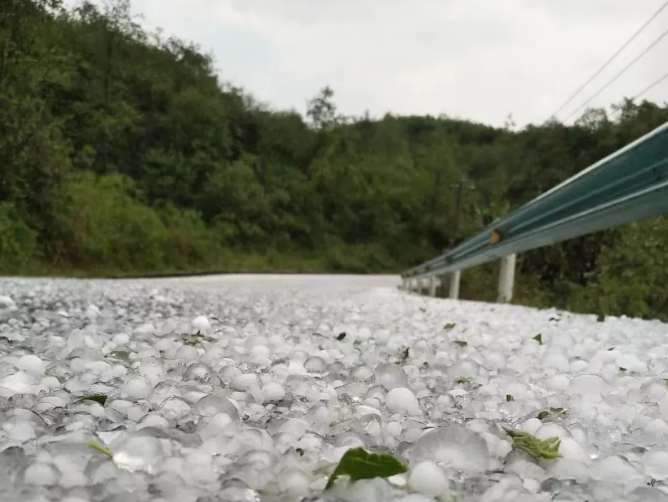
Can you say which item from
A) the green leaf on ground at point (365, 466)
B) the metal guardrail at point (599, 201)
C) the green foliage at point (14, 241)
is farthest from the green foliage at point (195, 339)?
the green foliage at point (14, 241)

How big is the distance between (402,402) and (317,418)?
21 cm

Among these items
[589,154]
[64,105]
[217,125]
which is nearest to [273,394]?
[589,154]

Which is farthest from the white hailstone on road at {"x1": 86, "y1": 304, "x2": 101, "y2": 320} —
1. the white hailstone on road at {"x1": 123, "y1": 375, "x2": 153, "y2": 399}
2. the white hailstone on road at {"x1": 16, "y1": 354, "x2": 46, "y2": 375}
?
the white hailstone on road at {"x1": 123, "y1": 375, "x2": 153, "y2": 399}

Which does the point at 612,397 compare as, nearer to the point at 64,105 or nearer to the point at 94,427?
the point at 94,427

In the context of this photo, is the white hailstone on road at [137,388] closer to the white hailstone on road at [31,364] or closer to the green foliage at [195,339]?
the white hailstone on road at [31,364]

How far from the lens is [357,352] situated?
227 centimetres

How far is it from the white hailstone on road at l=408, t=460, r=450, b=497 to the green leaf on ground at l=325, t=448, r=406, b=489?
0.7 inches

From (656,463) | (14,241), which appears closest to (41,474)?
A: (656,463)

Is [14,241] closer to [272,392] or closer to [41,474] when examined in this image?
[272,392]

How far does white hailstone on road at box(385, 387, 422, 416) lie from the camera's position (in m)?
1.34

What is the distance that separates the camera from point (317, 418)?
48.2 inches

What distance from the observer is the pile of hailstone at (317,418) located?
86 centimetres

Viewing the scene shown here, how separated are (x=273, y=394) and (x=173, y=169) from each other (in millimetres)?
32595

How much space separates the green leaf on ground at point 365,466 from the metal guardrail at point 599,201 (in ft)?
7.46
